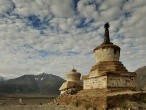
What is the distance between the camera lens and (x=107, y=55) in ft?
105

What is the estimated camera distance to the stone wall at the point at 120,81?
2811cm

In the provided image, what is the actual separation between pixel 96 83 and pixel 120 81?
9.12 feet

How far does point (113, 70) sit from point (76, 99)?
5819mm

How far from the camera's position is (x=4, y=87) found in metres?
179

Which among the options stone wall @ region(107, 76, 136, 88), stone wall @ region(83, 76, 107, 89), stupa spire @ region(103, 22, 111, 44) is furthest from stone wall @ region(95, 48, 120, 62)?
stone wall @ region(107, 76, 136, 88)

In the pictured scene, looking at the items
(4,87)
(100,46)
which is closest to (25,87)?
(4,87)

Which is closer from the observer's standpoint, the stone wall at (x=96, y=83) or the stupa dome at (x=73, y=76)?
the stone wall at (x=96, y=83)

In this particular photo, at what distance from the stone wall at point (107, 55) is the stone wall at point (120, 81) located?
370cm

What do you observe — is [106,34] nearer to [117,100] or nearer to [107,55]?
[107,55]

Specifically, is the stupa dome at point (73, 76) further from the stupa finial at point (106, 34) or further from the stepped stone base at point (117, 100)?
the stepped stone base at point (117, 100)

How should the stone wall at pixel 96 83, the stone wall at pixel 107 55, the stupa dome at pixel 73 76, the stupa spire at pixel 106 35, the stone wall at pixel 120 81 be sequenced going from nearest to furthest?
the stone wall at pixel 120 81 < the stone wall at pixel 96 83 < the stone wall at pixel 107 55 < the stupa spire at pixel 106 35 < the stupa dome at pixel 73 76

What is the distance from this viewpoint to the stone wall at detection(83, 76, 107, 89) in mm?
28362

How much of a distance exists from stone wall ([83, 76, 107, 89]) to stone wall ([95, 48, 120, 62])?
3.18 meters

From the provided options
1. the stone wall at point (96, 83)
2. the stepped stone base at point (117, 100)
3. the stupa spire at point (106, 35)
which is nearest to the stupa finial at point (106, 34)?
the stupa spire at point (106, 35)
